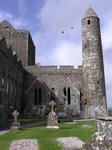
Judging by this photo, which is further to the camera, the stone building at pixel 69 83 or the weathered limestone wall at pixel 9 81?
the stone building at pixel 69 83

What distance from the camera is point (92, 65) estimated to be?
43.5 meters

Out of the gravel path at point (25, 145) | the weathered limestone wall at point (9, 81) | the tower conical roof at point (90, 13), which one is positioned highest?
the tower conical roof at point (90, 13)

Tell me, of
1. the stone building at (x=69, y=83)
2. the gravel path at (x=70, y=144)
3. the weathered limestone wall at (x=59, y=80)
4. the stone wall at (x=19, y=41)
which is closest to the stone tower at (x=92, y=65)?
the stone building at (x=69, y=83)

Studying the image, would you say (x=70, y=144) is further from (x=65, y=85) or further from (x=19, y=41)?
(x=19, y=41)

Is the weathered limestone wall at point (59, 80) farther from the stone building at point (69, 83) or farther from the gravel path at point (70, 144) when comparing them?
the gravel path at point (70, 144)

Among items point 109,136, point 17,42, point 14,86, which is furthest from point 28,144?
point 17,42

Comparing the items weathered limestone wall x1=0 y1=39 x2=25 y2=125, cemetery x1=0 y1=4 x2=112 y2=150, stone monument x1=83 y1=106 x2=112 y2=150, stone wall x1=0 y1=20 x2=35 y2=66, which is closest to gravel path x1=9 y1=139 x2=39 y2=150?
stone monument x1=83 y1=106 x2=112 y2=150

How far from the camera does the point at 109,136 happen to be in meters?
4.84

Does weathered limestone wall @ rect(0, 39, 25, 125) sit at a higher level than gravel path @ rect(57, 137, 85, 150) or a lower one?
higher

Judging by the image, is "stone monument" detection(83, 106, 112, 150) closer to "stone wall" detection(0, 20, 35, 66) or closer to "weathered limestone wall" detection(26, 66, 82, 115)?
"weathered limestone wall" detection(26, 66, 82, 115)

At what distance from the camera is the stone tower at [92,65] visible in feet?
139

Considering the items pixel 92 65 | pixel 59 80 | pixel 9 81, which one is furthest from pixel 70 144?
pixel 59 80

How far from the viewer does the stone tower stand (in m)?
42.3

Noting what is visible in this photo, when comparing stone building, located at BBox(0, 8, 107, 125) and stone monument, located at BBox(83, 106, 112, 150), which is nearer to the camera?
stone monument, located at BBox(83, 106, 112, 150)
